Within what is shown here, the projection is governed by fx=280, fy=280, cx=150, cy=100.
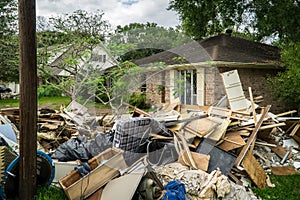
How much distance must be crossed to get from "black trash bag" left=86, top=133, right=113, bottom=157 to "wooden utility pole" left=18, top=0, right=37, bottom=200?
3.95 feet

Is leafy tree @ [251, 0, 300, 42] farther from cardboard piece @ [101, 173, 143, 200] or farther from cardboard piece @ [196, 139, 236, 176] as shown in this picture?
cardboard piece @ [101, 173, 143, 200]

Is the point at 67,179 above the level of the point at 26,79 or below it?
below

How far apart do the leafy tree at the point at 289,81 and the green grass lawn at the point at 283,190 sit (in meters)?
3.17

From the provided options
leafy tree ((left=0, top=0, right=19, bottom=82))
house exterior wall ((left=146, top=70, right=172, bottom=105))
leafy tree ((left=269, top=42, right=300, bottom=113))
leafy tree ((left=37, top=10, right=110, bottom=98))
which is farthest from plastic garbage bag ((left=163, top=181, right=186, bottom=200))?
leafy tree ((left=0, top=0, right=19, bottom=82))

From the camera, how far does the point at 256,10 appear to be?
9.16 meters

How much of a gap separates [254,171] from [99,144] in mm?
2435

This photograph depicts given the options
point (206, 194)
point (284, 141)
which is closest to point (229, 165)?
point (206, 194)

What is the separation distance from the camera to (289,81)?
7.57 metres

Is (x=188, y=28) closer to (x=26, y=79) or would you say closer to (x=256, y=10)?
(x=256, y=10)

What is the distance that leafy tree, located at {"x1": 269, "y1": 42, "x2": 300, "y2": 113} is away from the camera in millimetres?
7054

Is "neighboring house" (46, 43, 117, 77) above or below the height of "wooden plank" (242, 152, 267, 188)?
above

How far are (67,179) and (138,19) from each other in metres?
2.45

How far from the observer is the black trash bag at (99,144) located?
409 cm

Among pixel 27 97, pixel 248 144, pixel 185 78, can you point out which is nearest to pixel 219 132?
pixel 248 144
